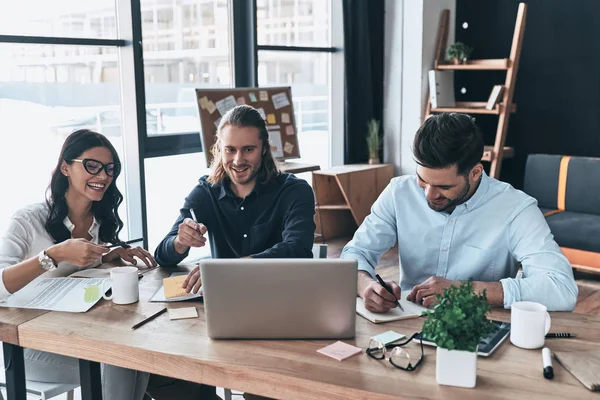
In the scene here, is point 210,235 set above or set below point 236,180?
below

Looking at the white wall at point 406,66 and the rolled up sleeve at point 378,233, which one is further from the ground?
the white wall at point 406,66

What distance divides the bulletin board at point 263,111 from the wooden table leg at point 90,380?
278 centimetres

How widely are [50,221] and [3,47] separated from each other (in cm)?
200

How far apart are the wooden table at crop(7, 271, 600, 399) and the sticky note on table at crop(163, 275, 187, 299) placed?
108mm

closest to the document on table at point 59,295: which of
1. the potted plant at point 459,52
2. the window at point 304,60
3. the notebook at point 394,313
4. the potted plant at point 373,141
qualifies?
the notebook at point 394,313

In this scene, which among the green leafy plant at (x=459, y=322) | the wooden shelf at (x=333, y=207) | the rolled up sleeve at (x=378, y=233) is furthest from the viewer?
the wooden shelf at (x=333, y=207)

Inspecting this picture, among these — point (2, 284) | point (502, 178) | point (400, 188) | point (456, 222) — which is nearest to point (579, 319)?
point (456, 222)

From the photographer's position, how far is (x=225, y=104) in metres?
4.61

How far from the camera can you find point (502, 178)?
5.81m

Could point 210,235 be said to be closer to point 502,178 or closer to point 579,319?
point 579,319

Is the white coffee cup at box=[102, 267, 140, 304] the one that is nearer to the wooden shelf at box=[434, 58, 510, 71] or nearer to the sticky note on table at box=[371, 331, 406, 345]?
the sticky note on table at box=[371, 331, 406, 345]

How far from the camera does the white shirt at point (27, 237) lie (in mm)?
2068

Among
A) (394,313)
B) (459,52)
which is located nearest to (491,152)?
(459,52)

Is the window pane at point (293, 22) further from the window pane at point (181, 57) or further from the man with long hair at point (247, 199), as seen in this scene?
the man with long hair at point (247, 199)
